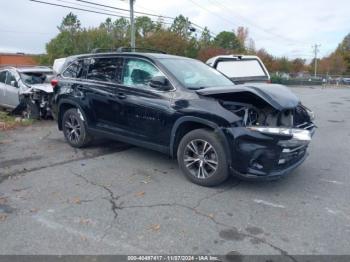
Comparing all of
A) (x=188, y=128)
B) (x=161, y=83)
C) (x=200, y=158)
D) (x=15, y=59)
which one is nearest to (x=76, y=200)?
(x=200, y=158)

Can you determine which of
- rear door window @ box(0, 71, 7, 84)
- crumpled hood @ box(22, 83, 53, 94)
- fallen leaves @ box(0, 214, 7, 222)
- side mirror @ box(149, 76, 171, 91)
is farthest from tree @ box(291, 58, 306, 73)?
fallen leaves @ box(0, 214, 7, 222)

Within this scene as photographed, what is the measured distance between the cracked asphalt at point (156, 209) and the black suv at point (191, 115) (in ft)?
1.36

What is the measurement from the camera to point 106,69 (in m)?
6.62

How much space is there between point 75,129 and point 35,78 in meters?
5.28

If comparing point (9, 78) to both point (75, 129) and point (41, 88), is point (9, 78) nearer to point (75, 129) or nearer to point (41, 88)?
point (41, 88)

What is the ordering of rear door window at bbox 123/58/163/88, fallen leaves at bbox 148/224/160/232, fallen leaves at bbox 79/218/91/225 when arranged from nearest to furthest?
fallen leaves at bbox 148/224/160/232, fallen leaves at bbox 79/218/91/225, rear door window at bbox 123/58/163/88

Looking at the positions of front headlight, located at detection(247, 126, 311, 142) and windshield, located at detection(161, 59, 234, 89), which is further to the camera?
windshield, located at detection(161, 59, 234, 89)

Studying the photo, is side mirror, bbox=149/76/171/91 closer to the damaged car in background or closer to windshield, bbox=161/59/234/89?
windshield, bbox=161/59/234/89

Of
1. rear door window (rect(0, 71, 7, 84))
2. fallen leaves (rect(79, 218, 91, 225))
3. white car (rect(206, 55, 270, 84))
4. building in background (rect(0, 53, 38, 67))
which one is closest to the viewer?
fallen leaves (rect(79, 218, 91, 225))

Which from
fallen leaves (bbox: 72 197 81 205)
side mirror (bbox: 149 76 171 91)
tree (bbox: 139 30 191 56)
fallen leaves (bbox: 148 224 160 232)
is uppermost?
tree (bbox: 139 30 191 56)

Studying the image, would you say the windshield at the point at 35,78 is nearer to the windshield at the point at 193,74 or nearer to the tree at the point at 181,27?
the windshield at the point at 193,74

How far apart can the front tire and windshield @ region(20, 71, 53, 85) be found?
765 cm

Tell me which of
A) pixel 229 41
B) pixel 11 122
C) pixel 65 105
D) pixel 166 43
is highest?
pixel 229 41

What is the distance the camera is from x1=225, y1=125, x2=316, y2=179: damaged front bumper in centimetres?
471
